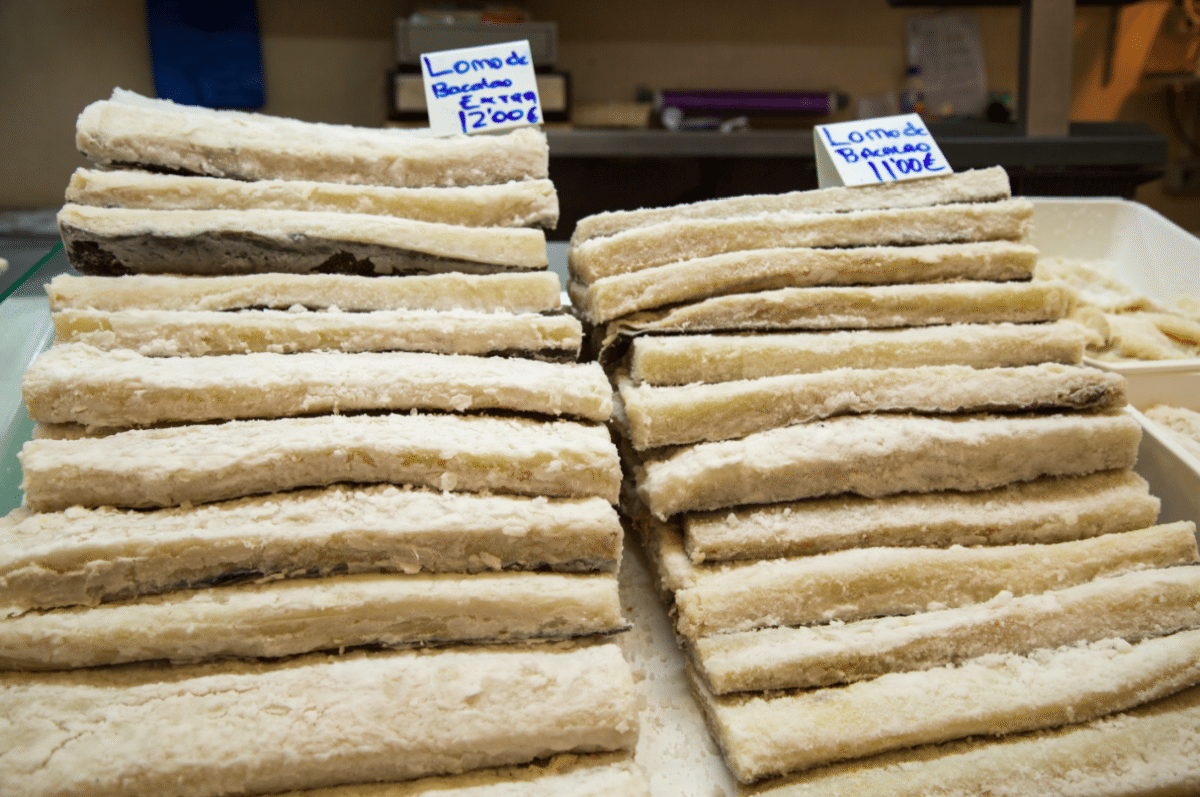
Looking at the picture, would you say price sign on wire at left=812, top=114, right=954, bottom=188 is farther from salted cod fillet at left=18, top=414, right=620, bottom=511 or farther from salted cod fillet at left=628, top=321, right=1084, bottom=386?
salted cod fillet at left=18, top=414, right=620, bottom=511

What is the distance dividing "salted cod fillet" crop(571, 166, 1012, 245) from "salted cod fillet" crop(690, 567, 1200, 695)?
804 mm

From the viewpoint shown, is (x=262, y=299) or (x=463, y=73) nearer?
(x=262, y=299)

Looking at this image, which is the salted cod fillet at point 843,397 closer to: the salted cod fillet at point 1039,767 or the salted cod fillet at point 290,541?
the salted cod fillet at point 290,541

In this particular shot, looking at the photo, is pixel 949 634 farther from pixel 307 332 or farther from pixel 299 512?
pixel 307 332

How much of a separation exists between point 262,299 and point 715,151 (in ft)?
8.71

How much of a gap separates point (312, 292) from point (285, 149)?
12.9 inches

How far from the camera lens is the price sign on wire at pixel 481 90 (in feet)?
5.45

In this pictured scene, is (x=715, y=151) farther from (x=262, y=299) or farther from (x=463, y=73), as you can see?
(x=262, y=299)

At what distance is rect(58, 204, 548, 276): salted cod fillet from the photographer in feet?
4.20

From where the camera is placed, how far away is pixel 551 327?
129cm

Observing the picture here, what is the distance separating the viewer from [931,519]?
1.24m

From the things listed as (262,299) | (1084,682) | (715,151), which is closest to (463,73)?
(262,299)

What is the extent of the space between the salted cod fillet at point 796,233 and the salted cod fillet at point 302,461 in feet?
1.48

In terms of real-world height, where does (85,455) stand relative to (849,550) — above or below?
above
